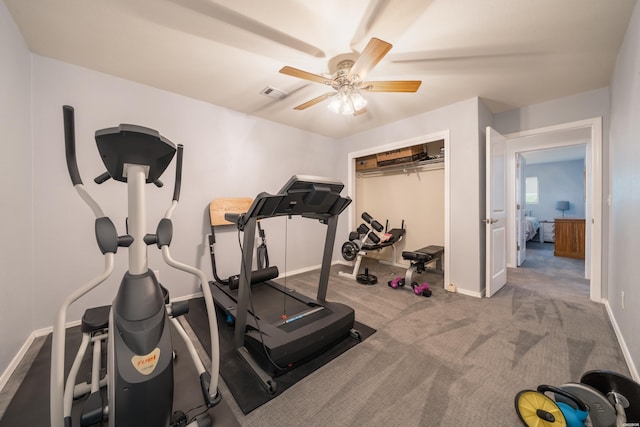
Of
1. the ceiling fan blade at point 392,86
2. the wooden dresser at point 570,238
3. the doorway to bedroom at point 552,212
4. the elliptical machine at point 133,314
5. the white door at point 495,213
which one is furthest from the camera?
the wooden dresser at point 570,238

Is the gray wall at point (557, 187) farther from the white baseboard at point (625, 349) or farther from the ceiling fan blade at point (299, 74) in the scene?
the ceiling fan blade at point (299, 74)

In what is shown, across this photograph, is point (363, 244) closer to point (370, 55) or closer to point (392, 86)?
point (392, 86)

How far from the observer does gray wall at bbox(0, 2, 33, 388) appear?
1.61 meters

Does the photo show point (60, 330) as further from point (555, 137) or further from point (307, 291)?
point (555, 137)

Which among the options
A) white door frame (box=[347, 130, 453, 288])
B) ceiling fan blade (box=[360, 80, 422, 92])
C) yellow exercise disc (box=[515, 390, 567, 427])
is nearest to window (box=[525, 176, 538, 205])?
white door frame (box=[347, 130, 453, 288])

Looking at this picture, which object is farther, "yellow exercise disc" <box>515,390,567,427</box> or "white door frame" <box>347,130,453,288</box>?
"white door frame" <box>347,130,453,288</box>

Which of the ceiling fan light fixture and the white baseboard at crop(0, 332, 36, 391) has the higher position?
the ceiling fan light fixture

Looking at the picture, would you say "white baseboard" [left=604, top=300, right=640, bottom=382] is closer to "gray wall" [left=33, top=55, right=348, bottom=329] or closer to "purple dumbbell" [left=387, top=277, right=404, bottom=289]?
"purple dumbbell" [left=387, top=277, right=404, bottom=289]

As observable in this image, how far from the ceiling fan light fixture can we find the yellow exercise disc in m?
2.46

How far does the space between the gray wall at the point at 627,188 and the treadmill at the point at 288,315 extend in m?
1.97

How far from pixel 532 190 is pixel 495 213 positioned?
651cm

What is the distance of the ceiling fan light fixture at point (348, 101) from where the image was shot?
90.0 inches

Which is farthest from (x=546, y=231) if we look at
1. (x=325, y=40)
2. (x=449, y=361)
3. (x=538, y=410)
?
(x=325, y=40)

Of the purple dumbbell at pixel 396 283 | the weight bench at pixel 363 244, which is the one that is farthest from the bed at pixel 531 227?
the purple dumbbell at pixel 396 283
